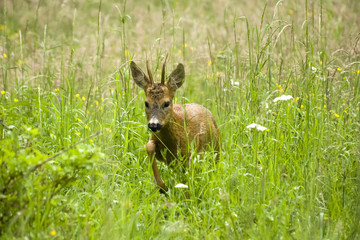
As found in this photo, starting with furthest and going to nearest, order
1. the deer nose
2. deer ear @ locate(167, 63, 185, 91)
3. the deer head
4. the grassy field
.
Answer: deer ear @ locate(167, 63, 185, 91), the deer head, the deer nose, the grassy field

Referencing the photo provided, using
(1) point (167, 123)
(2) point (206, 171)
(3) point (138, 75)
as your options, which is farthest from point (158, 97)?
(2) point (206, 171)

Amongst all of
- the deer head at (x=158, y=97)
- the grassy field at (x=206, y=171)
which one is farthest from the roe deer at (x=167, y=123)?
the grassy field at (x=206, y=171)

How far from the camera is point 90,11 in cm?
1285

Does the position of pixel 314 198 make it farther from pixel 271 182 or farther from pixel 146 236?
pixel 146 236

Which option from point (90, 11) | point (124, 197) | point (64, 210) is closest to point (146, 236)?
point (124, 197)

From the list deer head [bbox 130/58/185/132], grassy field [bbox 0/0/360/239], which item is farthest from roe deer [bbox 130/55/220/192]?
grassy field [bbox 0/0/360/239]

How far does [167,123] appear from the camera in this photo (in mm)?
4789

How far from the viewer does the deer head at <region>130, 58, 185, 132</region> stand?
4.62 metres

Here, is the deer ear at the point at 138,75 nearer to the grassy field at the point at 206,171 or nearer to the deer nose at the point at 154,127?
the grassy field at the point at 206,171

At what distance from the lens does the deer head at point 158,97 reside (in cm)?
462

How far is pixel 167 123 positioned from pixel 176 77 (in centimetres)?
57

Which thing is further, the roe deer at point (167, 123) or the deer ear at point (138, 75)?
the deer ear at point (138, 75)

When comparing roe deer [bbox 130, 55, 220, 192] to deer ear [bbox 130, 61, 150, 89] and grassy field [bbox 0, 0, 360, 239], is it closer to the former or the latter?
deer ear [bbox 130, 61, 150, 89]

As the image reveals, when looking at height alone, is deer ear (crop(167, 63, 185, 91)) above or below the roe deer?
above
